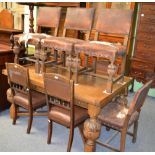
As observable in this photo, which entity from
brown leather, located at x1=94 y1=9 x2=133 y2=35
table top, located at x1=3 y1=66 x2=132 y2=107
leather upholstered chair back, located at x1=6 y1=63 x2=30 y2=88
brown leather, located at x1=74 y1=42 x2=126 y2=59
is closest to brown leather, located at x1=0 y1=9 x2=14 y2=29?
table top, located at x1=3 y1=66 x2=132 y2=107

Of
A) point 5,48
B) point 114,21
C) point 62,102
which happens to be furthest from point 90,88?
point 5,48

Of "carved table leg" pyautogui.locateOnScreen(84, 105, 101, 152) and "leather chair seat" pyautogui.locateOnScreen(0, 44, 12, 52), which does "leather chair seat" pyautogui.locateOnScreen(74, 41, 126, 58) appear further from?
"leather chair seat" pyautogui.locateOnScreen(0, 44, 12, 52)

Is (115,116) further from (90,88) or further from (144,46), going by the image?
(144,46)

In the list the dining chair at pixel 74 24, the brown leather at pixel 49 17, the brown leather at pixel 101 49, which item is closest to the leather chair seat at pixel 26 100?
the dining chair at pixel 74 24

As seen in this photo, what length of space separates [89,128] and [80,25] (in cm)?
125

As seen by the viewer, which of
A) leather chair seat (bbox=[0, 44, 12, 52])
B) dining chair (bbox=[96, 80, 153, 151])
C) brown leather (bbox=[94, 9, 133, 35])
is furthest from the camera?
leather chair seat (bbox=[0, 44, 12, 52])

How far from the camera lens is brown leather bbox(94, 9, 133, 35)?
7.64 feet

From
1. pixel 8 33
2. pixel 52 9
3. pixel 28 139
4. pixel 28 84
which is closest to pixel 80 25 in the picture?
pixel 52 9

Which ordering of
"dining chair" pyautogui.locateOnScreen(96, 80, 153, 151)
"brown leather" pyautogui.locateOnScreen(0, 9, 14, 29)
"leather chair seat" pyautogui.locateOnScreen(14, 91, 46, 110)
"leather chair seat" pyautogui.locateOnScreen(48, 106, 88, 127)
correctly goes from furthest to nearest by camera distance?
1. "brown leather" pyautogui.locateOnScreen(0, 9, 14, 29)
2. "leather chair seat" pyautogui.locateOnScreen(14, 91, 46, 110)
3. "leather chair seat" pyautogui.locateOnScreen(48, 106, 88, 127)
4. "dining chair" pyautogui.locateOnScreen(96, 80, 153, 151)

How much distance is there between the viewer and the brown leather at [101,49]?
203 cm

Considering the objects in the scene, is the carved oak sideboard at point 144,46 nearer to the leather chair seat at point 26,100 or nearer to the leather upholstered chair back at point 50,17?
the leather upholstered chair back at point 50,17

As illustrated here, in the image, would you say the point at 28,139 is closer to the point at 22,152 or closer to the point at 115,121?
the point at 22,152

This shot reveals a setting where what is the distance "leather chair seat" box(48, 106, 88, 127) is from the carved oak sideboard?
1999 millimetres

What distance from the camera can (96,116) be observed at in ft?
6.73
